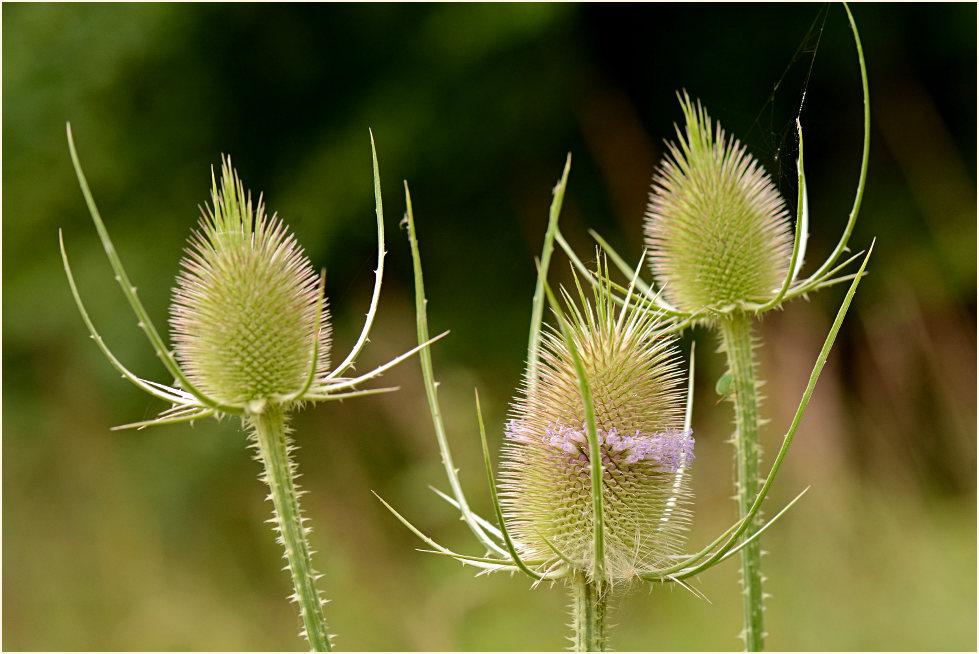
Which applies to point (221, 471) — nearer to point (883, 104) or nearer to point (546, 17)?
point (546, 17)

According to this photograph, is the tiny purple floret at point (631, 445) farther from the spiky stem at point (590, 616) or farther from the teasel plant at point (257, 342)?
the teasel plant at point (257, 342)

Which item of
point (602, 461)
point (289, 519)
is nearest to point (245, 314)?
point (289, 519)

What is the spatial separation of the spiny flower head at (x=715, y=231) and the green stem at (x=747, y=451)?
0.07 meters

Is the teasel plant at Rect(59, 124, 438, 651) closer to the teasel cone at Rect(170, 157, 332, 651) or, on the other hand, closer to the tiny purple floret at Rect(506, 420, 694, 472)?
the teasel cone at Rect(170, 157, 332, 651)

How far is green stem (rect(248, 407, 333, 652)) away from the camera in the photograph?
50.2 inches

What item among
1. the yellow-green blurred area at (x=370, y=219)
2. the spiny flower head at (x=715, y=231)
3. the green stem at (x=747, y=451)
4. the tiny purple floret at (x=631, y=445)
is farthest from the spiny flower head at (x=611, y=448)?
the yellow-green blurred area at (x=370, y=219)

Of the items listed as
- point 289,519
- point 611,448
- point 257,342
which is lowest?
point 289,519

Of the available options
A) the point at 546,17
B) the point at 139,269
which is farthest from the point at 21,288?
the point at 546,17

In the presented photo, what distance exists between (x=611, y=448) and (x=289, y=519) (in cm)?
51

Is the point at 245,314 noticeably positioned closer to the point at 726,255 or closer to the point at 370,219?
the point at 726,255

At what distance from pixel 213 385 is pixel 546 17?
4.14m

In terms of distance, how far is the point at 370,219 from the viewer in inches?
225

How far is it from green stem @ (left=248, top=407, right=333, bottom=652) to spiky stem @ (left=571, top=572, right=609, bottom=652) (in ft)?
1.22

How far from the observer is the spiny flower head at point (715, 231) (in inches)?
66.4
